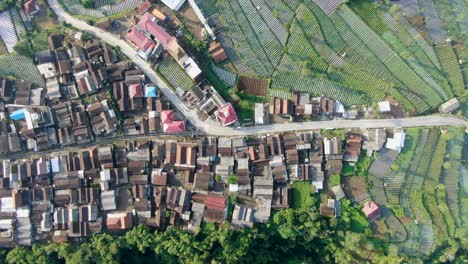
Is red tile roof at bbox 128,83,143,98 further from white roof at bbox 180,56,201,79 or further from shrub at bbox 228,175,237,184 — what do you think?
shrub at bbox 228,175,237,184

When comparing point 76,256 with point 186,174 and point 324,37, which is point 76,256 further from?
point 324,37

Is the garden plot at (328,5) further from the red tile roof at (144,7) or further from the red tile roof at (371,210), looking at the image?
the red tile roof at (371,210)

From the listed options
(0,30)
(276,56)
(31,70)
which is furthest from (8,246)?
(276,56)

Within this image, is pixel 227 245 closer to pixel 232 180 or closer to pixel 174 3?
pixel 232 180

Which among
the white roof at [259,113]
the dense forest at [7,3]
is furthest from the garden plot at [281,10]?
the dense forest at [7,3]

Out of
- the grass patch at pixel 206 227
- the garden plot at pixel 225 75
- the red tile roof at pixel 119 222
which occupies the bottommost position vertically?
the grass patch at pixel 206 227

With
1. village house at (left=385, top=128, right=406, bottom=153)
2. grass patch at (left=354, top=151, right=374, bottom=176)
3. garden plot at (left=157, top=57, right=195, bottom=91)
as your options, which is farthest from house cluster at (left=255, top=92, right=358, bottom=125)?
garden plot at (left=157, top=57, right=195, bottom=91)
